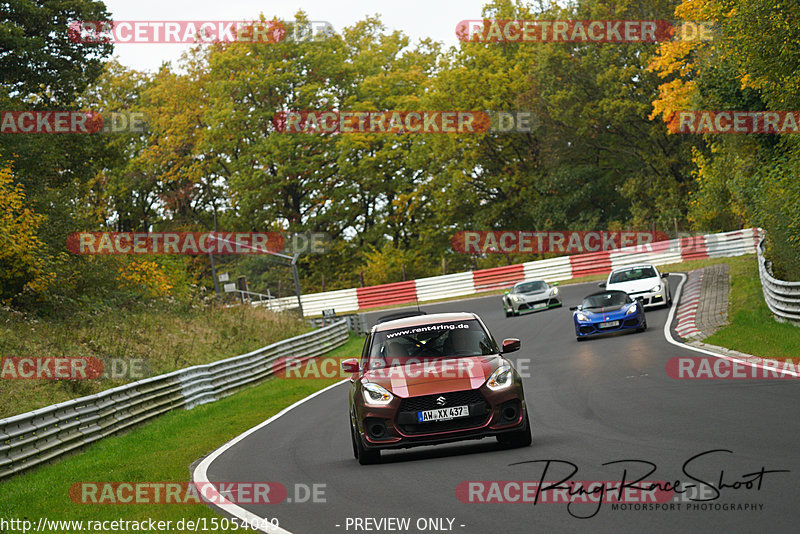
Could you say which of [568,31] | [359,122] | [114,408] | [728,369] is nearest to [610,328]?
[728,369]

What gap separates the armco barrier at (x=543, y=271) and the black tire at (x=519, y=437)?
38522mm

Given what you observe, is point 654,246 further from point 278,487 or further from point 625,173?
point 278,487

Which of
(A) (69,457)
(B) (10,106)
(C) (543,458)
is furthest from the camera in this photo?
(B) (10,106)

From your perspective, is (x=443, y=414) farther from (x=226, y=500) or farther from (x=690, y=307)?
(x=690, y=307)

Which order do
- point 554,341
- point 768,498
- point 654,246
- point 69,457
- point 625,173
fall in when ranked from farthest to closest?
1. point 625,173
2. point 654,246
3. point 554,341
4. point 69,457
5. point 768,498

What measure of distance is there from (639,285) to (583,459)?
876 inches

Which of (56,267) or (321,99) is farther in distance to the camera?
(321,99)

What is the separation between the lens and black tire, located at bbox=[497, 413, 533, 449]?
1067cm

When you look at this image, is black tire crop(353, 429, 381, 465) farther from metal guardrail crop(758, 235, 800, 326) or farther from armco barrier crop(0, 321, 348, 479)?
metal guardrail crop(758, 235, 800, 326)

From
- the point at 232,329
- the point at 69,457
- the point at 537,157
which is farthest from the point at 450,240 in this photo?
the point at 69,457

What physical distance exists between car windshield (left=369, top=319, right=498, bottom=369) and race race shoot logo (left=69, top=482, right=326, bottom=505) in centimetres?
213

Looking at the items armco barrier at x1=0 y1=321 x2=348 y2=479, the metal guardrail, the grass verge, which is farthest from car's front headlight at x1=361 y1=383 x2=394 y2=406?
the metal guardrail

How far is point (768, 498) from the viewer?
23.0ft

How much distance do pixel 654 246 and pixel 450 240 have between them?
21860 millimetres
